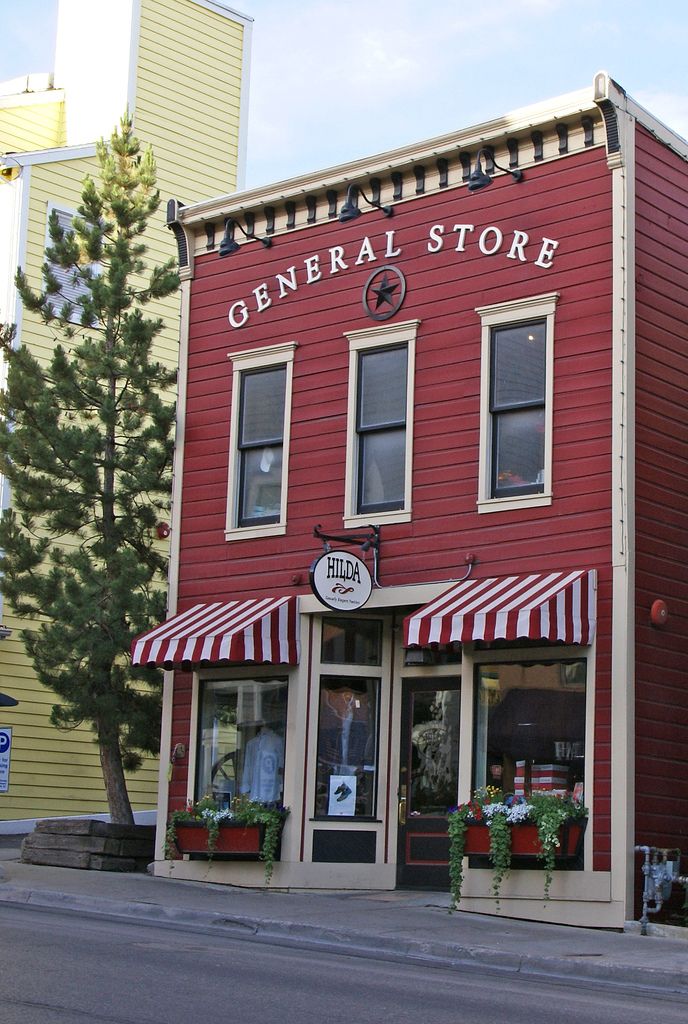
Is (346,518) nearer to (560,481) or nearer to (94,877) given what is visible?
(560,481)

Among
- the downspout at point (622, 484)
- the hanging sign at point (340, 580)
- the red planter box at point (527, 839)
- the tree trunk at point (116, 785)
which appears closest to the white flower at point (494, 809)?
the red planter box at point (527, 839)

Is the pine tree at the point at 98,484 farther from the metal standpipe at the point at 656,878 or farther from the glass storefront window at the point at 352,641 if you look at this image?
the metal standpipe at the point at 656,878

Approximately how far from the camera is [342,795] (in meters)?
17.5

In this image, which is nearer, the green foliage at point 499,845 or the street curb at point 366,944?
the street curb at point 366,944

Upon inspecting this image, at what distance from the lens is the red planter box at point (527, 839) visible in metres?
14.8

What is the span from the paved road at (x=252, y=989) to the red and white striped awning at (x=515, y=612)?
394 centimetres

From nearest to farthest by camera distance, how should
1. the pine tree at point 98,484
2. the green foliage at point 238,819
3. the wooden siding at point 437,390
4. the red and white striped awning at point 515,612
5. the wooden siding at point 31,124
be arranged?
the red and white striped awning at point 515,612, the wooden siding at point 437,390, the green foliage at point 238,819, the pine tree at point 98,484, the wooden siding at point 31,124

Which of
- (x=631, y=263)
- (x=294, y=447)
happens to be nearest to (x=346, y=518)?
(x=294, y=447)

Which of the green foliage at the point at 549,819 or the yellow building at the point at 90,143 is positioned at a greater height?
the yellow building at the point at 90,143

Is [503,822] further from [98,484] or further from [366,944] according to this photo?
[98,484]

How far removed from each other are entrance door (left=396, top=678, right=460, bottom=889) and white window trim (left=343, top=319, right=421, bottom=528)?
1.99 m

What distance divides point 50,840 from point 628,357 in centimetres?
956

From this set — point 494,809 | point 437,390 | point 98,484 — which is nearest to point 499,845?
point 494,809

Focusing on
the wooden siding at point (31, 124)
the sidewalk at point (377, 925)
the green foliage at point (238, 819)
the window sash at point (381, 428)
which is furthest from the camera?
the wooden siding at point (31, 124)
